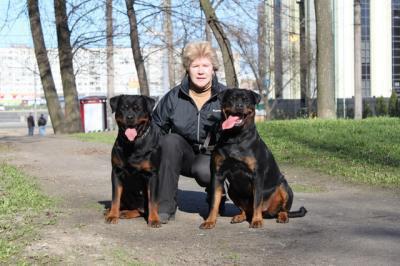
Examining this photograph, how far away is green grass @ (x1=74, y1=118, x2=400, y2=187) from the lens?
9.13 m

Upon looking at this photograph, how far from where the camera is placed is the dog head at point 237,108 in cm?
518

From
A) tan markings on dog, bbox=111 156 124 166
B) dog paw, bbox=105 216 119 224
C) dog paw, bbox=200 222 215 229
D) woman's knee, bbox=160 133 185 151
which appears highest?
woman's knee, bbox=160 133 185 151

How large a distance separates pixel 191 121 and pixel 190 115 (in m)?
0.06

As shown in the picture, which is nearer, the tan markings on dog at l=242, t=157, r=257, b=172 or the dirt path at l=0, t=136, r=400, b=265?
the dirt path at l=0, t=136, r=400, b=265

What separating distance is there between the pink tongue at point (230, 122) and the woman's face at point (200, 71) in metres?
0.84

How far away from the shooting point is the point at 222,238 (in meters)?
4.94

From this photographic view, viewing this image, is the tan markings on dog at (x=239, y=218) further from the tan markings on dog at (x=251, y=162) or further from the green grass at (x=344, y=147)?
the green grass at (x=344, y=147)

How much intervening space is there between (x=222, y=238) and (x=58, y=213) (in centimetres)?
195

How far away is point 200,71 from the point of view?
5.91 meters

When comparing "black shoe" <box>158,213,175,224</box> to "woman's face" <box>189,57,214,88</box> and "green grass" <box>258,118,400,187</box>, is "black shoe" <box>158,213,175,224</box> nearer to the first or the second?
"woman's face" <box>189,57,214,88</box>

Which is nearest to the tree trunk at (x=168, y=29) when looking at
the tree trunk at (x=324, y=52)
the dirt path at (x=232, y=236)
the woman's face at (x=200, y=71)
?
the tree trunk at (x=324, y=52)

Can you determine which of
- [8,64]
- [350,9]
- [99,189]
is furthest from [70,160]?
[8,64]

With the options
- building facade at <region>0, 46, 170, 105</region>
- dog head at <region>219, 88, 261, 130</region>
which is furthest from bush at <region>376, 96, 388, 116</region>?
dog head at <region>219, 88, 261, 130</region>

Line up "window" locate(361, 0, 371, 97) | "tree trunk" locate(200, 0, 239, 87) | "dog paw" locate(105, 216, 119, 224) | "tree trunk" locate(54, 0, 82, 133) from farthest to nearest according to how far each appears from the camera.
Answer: "window" locate(361, 0, 371, 97), "tree trunk" locate(54, 0, 82, 133), "tree trunk" locate(200, 0, 239, 87), "dog paw" locate(105, 216, 119, 224)
